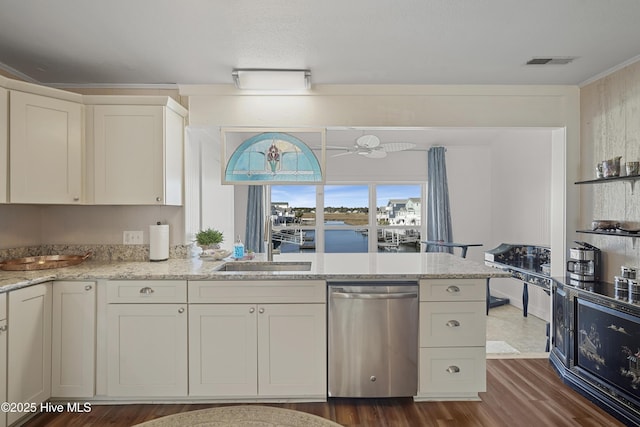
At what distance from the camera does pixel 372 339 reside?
2.32 metres

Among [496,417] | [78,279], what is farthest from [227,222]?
[496,417]

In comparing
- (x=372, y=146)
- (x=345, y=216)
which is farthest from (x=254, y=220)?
(x=372, y=146)

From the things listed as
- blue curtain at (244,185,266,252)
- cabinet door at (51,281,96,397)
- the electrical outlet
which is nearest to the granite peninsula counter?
cabinet door at (51,281,96,397)

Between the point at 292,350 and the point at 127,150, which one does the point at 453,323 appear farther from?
the point at 127,150

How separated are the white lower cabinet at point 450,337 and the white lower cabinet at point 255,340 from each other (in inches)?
27.5

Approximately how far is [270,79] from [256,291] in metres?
1.62

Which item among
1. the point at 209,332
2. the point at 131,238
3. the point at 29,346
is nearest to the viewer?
the point at 29,346

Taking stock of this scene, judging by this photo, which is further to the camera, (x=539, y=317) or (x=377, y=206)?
(x=377, y=206)

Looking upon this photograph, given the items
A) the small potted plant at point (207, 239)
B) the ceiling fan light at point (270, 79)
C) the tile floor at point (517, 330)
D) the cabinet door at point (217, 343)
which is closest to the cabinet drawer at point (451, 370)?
the tile floor at point (517, 330)

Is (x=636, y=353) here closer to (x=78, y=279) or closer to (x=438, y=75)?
(x=438, y=75)

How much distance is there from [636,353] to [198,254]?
3192 mm

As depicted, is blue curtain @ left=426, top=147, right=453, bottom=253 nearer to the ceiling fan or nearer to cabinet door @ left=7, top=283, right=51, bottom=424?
the ceiling fan

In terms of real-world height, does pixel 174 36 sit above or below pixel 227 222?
above

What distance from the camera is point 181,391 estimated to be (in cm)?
232
